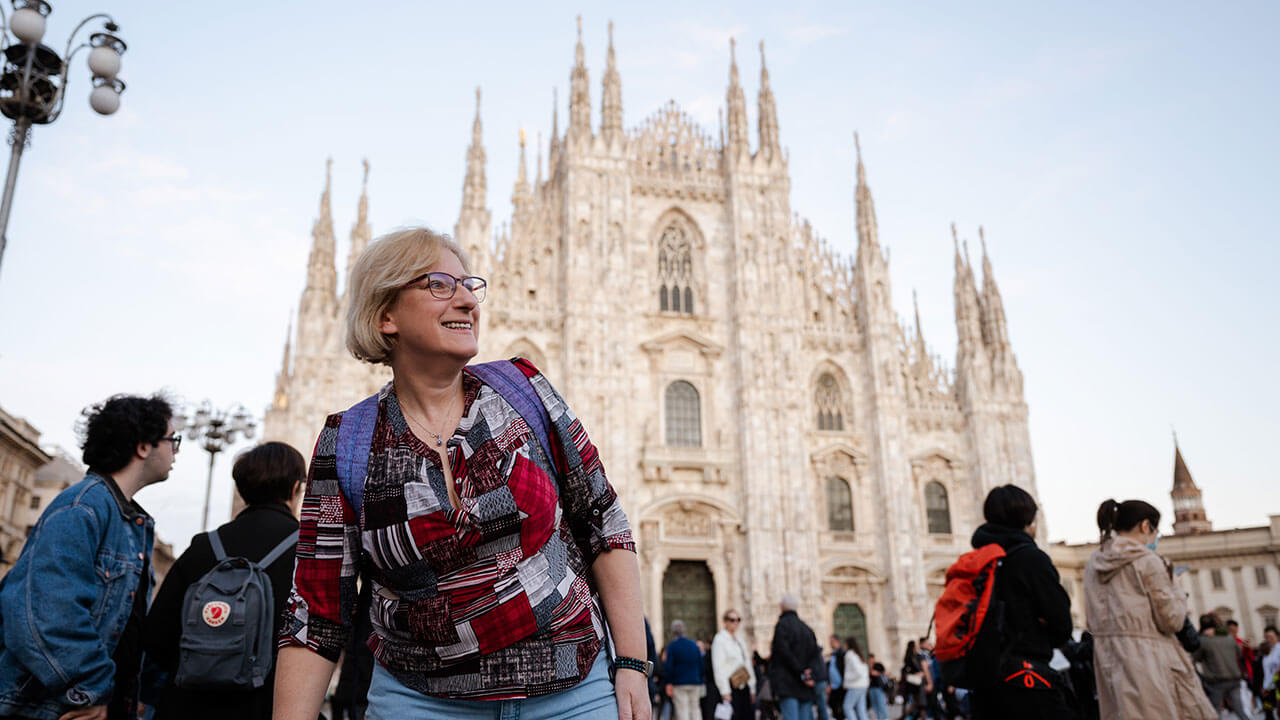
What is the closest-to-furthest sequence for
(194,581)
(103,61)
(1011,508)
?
(194,581) → (1011,508) → (103,61)

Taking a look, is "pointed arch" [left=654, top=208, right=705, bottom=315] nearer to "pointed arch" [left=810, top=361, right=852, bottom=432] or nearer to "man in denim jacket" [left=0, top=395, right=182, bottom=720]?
"pointed arch" [left=810, top=361, right=852, bottom=432]

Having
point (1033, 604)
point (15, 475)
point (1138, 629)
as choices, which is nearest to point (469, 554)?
point (1033, 604)

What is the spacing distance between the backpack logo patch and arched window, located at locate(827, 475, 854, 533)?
2326 cm

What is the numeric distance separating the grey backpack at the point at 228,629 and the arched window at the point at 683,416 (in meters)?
21.7

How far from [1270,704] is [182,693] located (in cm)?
1297

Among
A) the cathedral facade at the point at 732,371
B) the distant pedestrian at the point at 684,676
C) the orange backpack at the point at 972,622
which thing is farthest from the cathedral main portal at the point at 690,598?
the orange backpack at the point at 972,622

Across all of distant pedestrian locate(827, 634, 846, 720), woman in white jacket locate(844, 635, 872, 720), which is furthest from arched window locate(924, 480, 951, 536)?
woman in white jacket locate(844, 635, 872, 720)

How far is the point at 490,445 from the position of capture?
1969 millimetres

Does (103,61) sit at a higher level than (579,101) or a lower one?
lower

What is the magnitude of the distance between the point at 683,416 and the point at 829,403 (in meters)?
4.51

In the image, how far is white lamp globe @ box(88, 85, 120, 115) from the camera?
852cm

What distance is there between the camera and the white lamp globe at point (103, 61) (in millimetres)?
8430

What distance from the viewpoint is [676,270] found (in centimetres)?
2658

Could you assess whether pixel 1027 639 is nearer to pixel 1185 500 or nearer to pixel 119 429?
pixel 119 429
